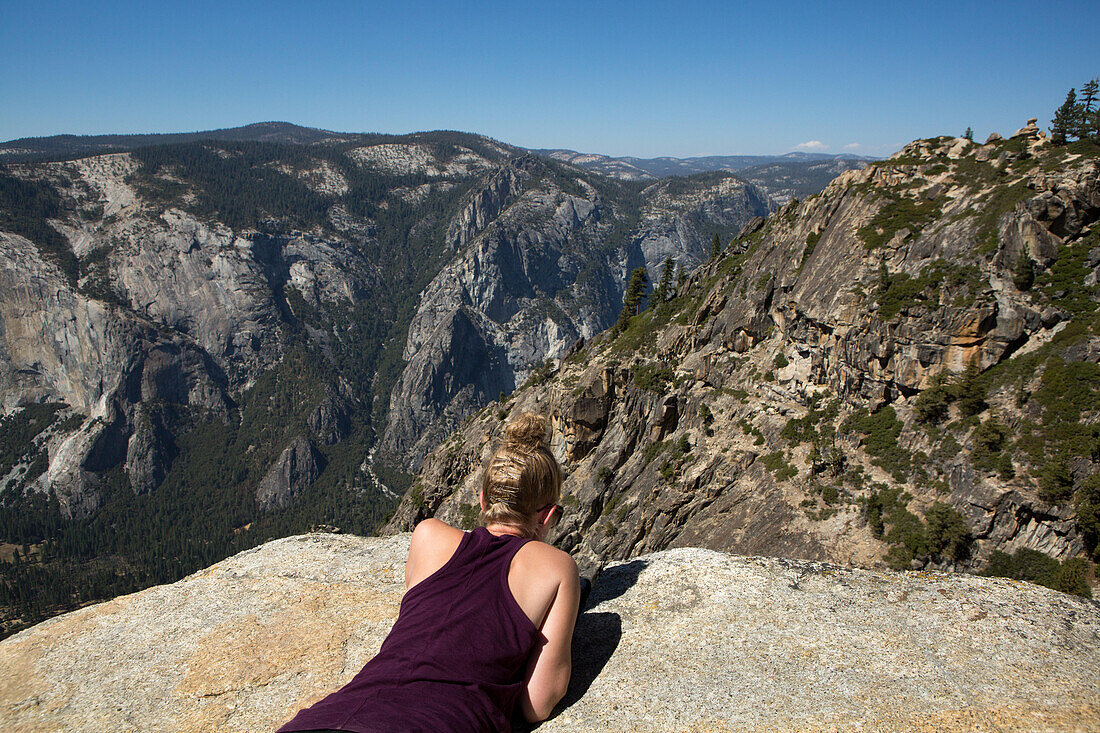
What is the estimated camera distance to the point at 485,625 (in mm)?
5340

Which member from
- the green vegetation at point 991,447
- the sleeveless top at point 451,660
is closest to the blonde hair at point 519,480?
the sleeveless top at point 451,660

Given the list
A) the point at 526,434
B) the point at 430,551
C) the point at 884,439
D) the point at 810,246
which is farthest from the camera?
the point at 810,246

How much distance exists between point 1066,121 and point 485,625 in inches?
2323

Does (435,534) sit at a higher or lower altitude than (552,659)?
higher

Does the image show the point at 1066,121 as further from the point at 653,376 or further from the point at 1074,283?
the point at 653,376

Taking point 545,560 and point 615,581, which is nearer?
point 545,560

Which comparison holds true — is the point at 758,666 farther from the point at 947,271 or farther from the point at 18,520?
the point at 18,520


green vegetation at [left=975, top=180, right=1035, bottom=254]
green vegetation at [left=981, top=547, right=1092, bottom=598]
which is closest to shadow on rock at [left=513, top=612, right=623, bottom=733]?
green vegetation at [left=981, top=547, right=1092, bottom=598]

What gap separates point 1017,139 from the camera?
4169cm

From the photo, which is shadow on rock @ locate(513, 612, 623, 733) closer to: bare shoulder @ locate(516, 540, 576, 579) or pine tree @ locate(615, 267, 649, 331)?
bare shoulder @ locate(516, 540, 576, 579)

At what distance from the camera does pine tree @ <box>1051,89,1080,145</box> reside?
40156 millimetres

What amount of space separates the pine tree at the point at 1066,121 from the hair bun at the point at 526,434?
52.5 metres

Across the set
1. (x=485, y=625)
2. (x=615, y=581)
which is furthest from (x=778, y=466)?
(x=485, y=625)

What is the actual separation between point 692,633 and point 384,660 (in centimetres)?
416
